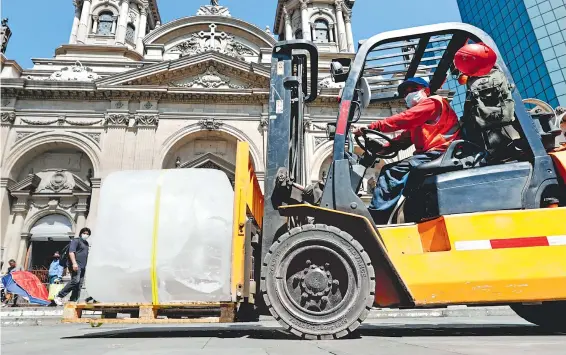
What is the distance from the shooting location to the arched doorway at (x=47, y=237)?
20.4 m

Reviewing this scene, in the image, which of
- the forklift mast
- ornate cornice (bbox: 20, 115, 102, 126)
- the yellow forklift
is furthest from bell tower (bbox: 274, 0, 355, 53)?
the yellow forklift

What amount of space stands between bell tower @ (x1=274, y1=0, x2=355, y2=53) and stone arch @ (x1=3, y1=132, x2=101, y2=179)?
17.4 meters

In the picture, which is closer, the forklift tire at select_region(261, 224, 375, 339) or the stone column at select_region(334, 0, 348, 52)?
the forklift tire at select_region(261, 224, 375, 339)

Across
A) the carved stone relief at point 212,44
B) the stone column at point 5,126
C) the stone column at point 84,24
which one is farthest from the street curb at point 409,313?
the stone column at point 84,24

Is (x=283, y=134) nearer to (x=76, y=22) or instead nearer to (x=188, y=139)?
(x=188, y=139)

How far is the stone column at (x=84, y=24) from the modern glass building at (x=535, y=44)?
45.8 m

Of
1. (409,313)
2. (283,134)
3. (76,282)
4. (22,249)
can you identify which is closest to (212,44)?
(22,249)

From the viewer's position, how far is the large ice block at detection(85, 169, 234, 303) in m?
3.55

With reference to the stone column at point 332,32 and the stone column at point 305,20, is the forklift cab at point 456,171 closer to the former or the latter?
the stone column at point 305,20

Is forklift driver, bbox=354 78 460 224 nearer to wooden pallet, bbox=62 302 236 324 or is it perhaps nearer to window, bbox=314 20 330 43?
wooden pallet, bbox=62 302 236 324

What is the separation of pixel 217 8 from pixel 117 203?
31.7 meters

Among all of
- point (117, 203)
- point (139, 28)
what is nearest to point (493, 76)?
point (117, 203)

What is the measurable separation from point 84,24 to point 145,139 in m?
12.5

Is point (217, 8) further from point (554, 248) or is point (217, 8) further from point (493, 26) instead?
point (493, 26)
